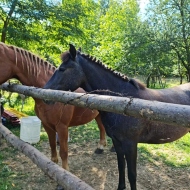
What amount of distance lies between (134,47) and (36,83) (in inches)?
499

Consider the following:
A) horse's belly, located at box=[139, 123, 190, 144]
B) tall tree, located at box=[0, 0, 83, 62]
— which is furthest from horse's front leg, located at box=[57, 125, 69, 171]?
tall tree, located at box=[0, 0, 83, 62]

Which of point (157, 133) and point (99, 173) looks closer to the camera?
point (157, 133)

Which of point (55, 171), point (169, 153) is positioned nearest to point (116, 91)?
point (55, 171)

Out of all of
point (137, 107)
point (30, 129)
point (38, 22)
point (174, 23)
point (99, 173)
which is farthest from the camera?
point (174, 23)

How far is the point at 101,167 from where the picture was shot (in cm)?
392

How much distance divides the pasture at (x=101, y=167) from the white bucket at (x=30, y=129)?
21 cm

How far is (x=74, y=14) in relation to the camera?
7523mm

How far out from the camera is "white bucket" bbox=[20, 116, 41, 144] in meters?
4.71

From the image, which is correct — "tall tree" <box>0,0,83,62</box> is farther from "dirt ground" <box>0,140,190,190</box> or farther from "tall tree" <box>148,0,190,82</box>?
"tall tree" <box>148,0,190,82</box>

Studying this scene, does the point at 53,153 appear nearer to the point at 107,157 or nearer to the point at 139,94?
the point at 107,157

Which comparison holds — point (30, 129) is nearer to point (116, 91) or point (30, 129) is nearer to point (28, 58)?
point (28, 58)

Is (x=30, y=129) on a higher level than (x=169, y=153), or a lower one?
higher

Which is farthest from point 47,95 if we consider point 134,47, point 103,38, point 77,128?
point 103,38

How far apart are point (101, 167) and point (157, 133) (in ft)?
5.53
